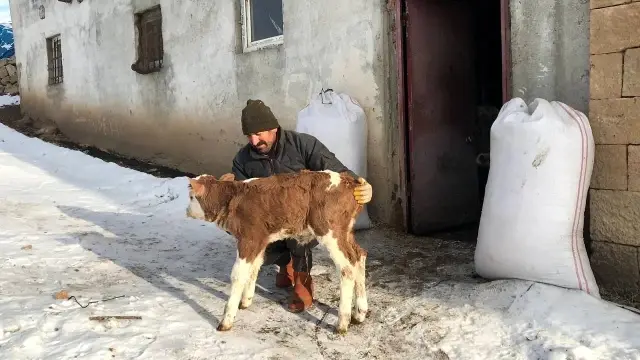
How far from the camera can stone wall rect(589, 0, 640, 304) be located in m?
3.73

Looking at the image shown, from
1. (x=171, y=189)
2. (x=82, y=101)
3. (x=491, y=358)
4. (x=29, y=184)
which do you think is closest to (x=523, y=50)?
(x=491, y=358)

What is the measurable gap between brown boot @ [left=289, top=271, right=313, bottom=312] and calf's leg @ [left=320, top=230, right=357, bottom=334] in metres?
0.40

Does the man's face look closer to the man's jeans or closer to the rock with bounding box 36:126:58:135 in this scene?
the man's jeans

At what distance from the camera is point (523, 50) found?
4.48 metres

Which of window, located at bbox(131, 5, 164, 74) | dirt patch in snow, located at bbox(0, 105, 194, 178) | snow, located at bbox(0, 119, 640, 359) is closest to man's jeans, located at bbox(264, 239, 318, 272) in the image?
snow, located at bbox(0, 119, 640, 359)

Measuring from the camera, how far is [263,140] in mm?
3752

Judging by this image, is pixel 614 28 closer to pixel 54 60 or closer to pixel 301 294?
pixel 301 294

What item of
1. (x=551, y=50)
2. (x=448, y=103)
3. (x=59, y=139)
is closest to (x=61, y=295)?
(x=551, y=50)

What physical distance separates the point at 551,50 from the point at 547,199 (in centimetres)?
127

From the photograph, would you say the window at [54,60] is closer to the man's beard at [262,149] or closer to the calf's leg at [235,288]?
the man's beard at [262,149]

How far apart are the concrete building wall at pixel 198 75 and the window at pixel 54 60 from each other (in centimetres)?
18

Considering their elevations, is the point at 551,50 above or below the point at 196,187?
above

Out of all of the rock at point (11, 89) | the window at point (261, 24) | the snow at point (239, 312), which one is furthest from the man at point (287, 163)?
the rock at point (11, 89)

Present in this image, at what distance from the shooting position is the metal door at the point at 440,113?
5.65 meters
